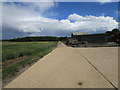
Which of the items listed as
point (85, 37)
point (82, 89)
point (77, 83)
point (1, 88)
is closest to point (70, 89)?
point (82, 89)

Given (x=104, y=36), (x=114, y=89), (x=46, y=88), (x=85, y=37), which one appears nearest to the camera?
(x=114, y=89)

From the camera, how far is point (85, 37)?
66.3m

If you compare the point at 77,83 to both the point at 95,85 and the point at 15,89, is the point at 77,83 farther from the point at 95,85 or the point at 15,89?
the point at 15,89

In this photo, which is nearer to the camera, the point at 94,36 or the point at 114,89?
the point at 114,89

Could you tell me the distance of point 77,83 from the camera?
5.24 metres

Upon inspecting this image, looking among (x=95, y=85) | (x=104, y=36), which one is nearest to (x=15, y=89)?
(x=95, y=85)

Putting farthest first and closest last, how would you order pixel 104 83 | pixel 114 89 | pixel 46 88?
pixel 104 83, pixel 46 88, pixel 114 89

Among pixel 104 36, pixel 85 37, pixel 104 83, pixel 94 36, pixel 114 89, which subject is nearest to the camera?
pixel 114 89

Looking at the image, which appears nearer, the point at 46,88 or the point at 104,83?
the point at 46,88

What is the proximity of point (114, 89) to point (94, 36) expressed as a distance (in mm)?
55151

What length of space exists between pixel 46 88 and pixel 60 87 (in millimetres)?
444

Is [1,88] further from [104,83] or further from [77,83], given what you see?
[104,83]

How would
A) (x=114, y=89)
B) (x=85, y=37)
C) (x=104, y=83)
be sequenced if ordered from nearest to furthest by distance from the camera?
(x=114, y=89) < (x=104, y=83) < (x=85, y=37)

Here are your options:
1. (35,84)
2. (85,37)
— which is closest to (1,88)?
(35,84)
